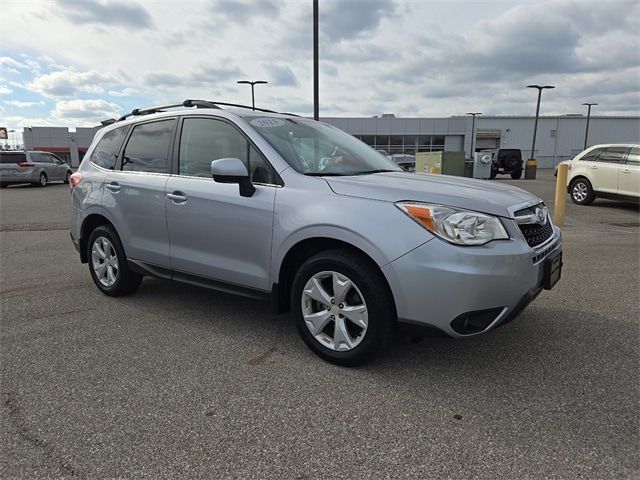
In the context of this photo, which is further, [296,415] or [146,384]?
[146,384]

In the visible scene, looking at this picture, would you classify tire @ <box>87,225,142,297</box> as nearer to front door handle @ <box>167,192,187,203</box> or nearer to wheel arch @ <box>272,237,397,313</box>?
front door handle @ <box>167,192,187,203</box>

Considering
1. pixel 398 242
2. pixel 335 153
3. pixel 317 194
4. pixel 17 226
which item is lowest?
pixel 17 226

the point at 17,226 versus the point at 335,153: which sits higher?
the point at 335,153

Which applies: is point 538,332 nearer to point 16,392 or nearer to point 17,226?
point 16,392

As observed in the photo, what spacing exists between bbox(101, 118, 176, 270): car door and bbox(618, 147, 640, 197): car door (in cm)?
1100

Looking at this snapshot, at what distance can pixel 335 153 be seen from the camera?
12.9 feet

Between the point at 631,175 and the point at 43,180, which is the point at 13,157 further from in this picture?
the point at 631,175

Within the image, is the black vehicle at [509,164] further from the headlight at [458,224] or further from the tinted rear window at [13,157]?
the headlight at [458,224]

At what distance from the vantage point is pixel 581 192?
41.8 ft

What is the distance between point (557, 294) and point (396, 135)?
56.3 metres

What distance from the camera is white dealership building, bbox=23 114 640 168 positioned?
58.8 m

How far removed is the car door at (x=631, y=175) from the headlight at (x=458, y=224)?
1041cm

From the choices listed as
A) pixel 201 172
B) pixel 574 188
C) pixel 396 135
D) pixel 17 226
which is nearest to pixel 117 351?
pixel 201 172

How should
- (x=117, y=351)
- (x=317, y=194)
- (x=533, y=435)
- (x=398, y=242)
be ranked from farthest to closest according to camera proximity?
(x=117, y=351) < (x=317, y=194) < (x=398, y=242) < (x=533, y=435)
